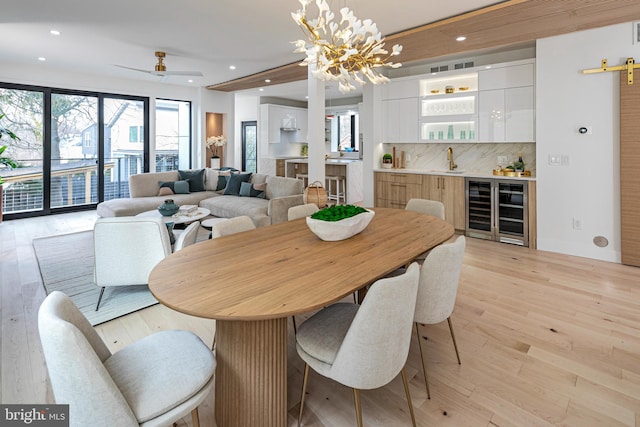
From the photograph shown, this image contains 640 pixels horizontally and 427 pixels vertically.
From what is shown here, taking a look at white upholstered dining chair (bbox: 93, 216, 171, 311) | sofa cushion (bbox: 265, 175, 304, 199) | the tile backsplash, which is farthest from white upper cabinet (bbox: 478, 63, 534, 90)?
white upholstered dining chair (bbox: 93, 216, 171, 311)

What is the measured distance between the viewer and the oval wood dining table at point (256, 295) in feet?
4.21

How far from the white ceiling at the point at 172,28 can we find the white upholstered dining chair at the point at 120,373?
3374mm

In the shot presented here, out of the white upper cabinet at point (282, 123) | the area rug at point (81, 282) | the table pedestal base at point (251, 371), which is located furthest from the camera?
the white upper cabinet at point (282, 123)

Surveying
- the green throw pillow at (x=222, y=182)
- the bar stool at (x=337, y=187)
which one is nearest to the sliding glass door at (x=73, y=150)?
the green throw pillow at (x=222, y=182)

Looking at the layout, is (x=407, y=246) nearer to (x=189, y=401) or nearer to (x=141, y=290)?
(x=189, y=401)

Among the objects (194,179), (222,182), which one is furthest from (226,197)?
(194,179)

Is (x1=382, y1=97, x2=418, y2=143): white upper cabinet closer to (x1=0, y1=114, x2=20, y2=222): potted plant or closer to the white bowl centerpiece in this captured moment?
the white bowl centerpiece

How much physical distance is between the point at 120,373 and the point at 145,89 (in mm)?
7952

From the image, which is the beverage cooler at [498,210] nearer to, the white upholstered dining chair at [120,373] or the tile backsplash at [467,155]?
the tile backsplash at [467,155]

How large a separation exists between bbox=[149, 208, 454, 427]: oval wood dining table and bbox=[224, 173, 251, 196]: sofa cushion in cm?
420

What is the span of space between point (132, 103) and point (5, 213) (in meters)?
3.21

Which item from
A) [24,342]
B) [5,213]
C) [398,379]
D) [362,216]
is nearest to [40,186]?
[5,213]

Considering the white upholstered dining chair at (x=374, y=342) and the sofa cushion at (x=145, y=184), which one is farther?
the sofa cushion at (x=145, y=184)

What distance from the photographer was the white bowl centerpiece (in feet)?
7.00
